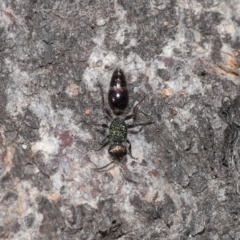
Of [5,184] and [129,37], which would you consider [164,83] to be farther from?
[5,184]

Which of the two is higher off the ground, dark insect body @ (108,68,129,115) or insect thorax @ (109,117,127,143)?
dark insect body @ (108,68,129,115)

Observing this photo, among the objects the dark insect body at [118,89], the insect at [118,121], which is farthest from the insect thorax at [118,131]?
the dark insect body at [118,89]

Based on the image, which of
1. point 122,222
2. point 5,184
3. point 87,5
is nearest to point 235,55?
point 87,5

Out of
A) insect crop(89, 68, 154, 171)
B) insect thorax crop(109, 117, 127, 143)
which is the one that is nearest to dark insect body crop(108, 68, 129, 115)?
insect crop(89, 68, 154, 171)

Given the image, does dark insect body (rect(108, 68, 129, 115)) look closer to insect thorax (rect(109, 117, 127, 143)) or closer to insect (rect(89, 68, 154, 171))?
insect (rect(89, 68, 154, 171))

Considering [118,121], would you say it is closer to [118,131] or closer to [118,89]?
[118,131]

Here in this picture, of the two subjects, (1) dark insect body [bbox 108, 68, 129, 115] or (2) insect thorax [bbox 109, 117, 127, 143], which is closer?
(1) dark insect body [bbox 108, 68, 129, 115]

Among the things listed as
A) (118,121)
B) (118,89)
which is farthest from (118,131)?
(118,89)
